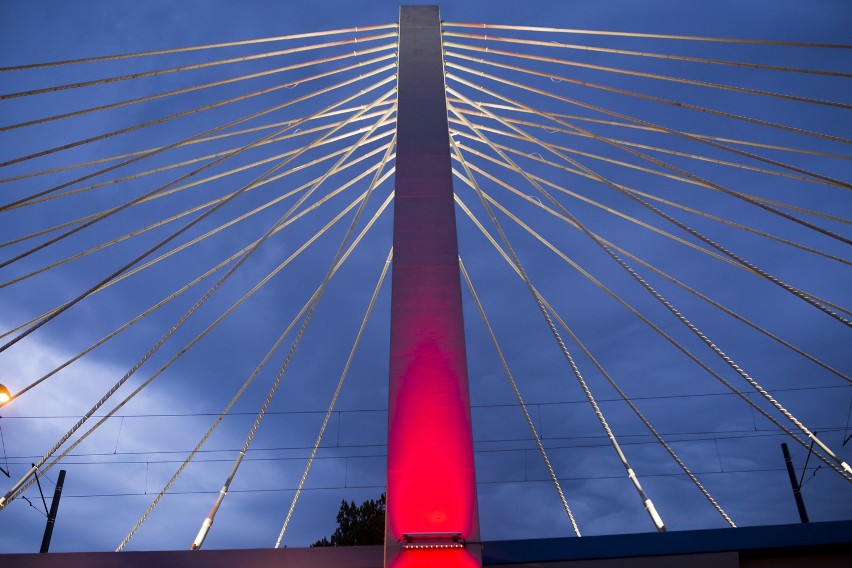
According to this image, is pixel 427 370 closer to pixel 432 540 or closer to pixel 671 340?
pixel 432 540

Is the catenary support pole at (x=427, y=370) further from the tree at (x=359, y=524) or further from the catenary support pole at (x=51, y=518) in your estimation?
the tree at (x=359, y=524)

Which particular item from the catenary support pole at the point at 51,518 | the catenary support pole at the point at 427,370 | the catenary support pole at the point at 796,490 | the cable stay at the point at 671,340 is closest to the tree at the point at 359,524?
the catenary support pole at the point at 51,518

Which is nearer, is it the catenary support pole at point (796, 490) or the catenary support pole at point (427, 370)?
the catenary support pole at point (427, 370)

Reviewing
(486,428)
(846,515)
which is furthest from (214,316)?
(846,515)

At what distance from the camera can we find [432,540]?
24.7 ft

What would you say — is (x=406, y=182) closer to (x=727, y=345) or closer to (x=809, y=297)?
(x=809, y=297)

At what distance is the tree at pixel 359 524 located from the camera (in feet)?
93.8

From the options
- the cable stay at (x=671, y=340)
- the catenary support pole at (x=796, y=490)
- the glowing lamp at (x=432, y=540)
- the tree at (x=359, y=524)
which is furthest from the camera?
the tree at (x=359, y=524)

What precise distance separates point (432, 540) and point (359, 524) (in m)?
22.8

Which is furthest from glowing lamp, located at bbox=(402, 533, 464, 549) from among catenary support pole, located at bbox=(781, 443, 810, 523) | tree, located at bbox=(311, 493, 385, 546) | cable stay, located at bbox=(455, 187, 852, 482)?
tree, located at bbox=(311, 493, 385, 546)

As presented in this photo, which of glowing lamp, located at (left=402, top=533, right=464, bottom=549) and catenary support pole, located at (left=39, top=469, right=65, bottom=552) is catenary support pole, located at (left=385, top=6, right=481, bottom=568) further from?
catenary support pole, located at (left=39, top=469, right=65, bottom=552)

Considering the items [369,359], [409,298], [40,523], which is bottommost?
[409,298]

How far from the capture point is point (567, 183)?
58.0 meters

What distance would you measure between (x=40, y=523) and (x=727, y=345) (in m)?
49.5
